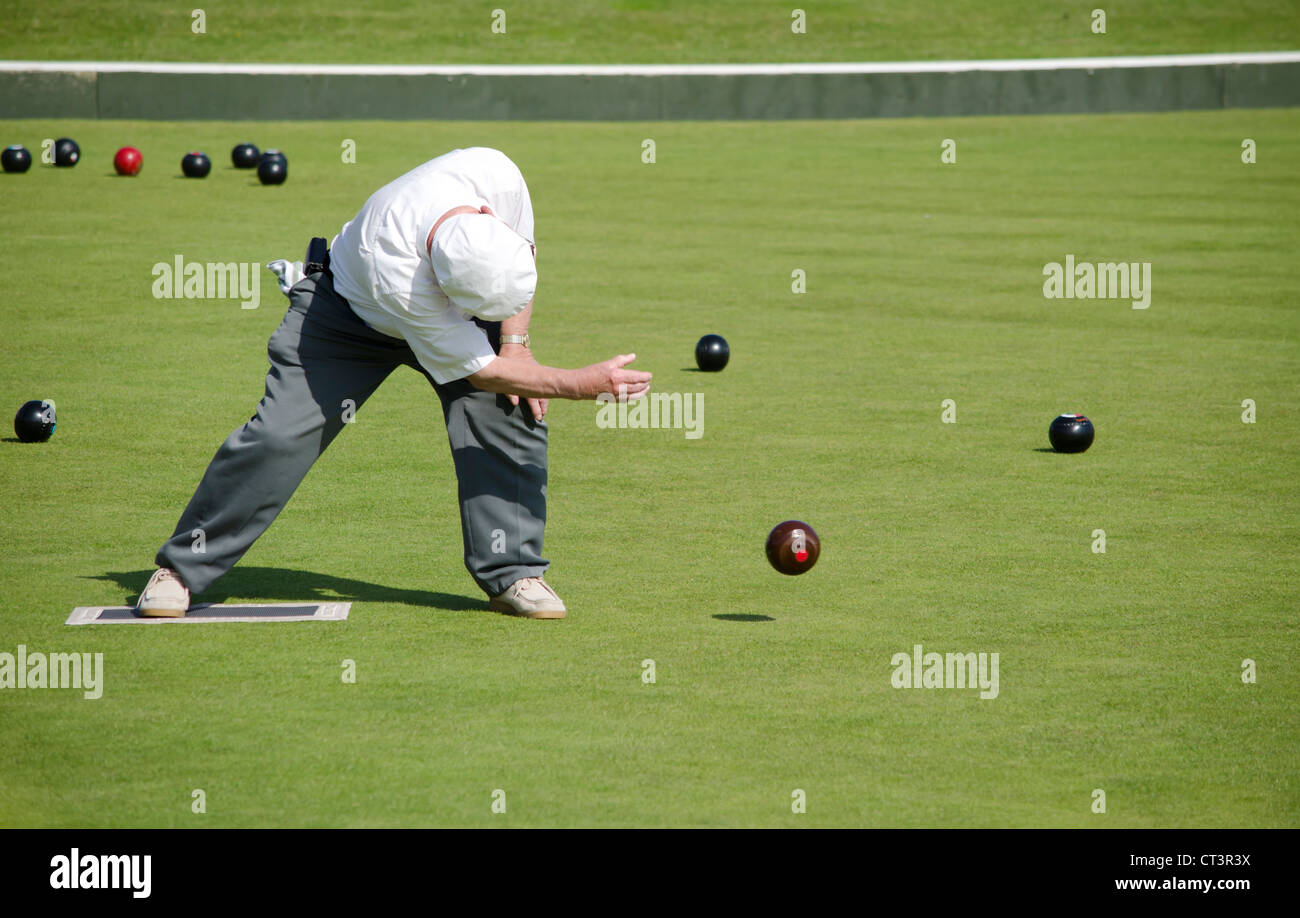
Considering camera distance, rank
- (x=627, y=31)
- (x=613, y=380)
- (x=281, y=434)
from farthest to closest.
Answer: (x=627, y=31) < (x=281, y=434) < (x=613, y=380)

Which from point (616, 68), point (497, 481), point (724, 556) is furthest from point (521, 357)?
point (616, 68)

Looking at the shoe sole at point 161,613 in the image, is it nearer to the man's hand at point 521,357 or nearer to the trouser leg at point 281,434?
the trouser leg at point 281,434

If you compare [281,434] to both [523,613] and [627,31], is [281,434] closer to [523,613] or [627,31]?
[523,613]

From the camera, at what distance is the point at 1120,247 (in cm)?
1839

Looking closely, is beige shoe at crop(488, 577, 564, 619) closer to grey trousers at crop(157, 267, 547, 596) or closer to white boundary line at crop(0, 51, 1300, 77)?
grey trousers at crop(157, 267, 547, 596)

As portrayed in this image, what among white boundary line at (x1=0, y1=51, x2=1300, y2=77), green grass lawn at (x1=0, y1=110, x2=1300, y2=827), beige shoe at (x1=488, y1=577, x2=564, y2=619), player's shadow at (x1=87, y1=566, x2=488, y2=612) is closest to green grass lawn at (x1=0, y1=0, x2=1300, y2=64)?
white boundary line at (x1=0, y1=51, x2=1300, y2=77)

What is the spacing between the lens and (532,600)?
7172 mm

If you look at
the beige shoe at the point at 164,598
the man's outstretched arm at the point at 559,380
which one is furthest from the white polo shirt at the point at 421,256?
the beige shoe at the point at 164,598

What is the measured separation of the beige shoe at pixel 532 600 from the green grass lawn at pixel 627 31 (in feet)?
84.8

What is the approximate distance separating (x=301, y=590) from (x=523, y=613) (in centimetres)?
107

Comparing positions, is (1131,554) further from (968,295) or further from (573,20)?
(573,20)

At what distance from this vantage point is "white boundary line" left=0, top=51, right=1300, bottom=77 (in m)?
26.5

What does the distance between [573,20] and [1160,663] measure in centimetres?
2944

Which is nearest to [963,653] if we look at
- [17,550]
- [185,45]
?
[17,550]
